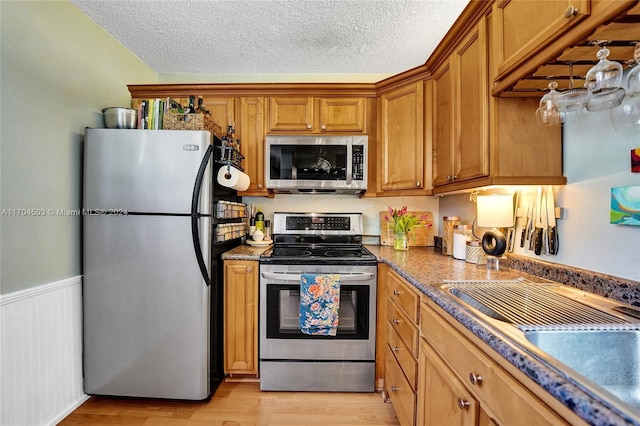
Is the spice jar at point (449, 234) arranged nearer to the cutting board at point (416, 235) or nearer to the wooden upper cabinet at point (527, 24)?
the cutting board at point (416, 235)

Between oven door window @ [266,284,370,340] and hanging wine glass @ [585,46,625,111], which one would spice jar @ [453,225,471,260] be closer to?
oven door window @ [266,284,370,340]

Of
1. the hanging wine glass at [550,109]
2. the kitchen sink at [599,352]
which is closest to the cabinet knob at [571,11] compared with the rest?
the hanging wine glass at [550,109]

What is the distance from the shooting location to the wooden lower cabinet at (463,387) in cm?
61

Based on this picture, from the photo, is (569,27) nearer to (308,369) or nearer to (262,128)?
(262,128)

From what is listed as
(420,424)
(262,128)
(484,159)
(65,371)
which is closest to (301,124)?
(262,128)

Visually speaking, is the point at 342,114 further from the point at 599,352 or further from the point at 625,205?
the point at 599,352

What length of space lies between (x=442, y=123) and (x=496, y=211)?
0.67m

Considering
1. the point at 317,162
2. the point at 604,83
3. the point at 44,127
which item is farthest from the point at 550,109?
the point at 44,127

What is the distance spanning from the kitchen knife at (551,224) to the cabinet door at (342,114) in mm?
1337

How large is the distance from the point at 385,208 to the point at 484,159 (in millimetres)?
1281

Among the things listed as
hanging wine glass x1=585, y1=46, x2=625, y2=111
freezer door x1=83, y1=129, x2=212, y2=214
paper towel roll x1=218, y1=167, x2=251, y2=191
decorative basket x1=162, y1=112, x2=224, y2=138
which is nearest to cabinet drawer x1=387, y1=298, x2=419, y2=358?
hanging wine glass x1=585, y1=46, x2=625, y2=111

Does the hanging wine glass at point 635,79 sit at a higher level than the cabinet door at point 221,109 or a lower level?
lower

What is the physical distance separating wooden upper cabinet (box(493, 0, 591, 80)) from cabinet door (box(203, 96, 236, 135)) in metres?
1.84

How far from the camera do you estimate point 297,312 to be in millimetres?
1896
